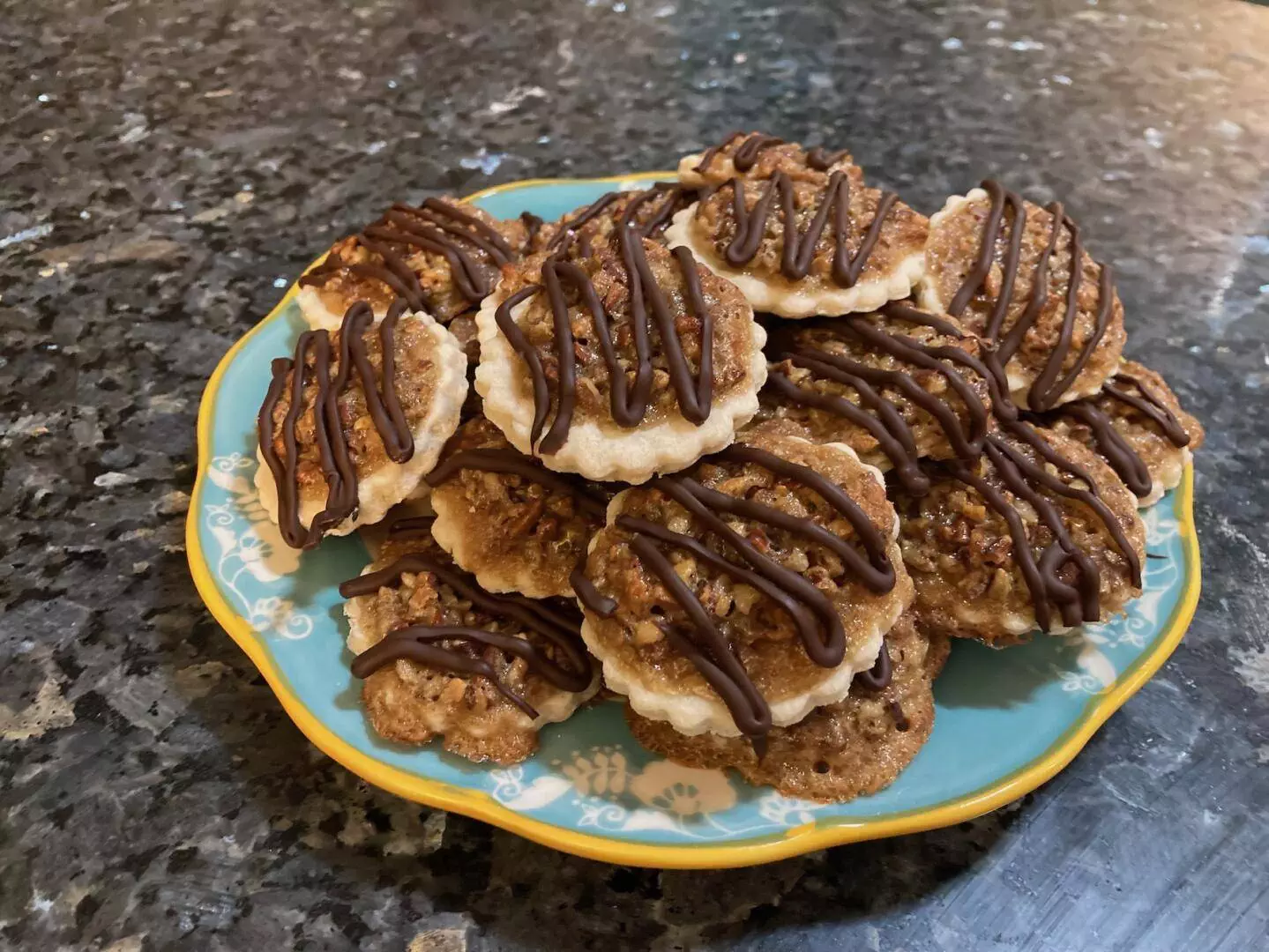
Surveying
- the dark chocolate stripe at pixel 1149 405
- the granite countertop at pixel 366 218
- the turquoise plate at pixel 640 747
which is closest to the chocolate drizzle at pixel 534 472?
the turquoise plate at pixel 640 747

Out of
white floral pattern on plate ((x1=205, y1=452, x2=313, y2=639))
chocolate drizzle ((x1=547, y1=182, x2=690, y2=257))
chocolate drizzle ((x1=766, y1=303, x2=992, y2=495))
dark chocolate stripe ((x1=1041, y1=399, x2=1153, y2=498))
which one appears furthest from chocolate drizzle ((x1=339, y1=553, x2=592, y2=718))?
dark chocolate stripe ((x1=1041, y1=399, x2=1153, y2=498))

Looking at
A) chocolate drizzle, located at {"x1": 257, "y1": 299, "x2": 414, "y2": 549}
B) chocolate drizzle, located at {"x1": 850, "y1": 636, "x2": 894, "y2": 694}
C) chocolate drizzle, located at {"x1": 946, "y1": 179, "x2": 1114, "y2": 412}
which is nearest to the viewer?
chocolate drizzle, located at {"x1": 850, "y1": 636, "x2": 894, "y2": 694}

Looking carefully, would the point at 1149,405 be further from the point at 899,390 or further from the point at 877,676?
the point at 877,676

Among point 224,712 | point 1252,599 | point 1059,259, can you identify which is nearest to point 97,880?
point 224,712

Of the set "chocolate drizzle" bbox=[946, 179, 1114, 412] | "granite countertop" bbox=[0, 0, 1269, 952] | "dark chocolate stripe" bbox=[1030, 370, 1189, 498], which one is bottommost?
"granite countertop" bbox=[0, 0, 1269, 952]

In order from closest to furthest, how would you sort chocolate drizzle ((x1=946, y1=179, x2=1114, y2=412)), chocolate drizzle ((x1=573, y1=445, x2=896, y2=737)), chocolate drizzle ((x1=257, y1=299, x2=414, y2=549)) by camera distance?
1. chocolate drizzle ((x1=573, y1=445, x2=896, y2=737))
2. chocolate drizzle ((x1=257, y1=299, x2=414, y2=549))
3. chocolate drizzle ((x1=946, y1=179, x2=1114, y2=412))

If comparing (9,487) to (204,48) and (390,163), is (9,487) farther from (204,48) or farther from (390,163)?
(204,48)

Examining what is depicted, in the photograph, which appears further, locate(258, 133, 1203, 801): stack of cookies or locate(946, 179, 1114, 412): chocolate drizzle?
locate(946, 179, 1114, 412): chocolate drizzle

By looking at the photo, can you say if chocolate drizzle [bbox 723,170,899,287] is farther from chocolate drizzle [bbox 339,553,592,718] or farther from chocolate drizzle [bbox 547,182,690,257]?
chocolate drizzle [bbox 339,553,592,718]
